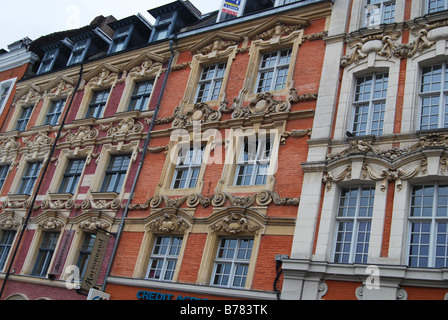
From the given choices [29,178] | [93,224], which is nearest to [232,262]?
[93,224]

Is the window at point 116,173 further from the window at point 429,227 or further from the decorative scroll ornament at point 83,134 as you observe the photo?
the window at point 429,227

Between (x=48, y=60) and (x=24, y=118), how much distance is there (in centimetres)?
392

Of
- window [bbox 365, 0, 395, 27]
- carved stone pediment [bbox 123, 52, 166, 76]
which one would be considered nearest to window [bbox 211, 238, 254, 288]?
window [bbox 365, 0, 395, 27]

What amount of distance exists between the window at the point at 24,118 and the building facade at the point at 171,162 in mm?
666

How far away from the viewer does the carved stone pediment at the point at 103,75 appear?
78.8 ft

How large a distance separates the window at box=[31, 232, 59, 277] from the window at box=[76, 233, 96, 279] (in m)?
1.57

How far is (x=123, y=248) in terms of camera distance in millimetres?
18328

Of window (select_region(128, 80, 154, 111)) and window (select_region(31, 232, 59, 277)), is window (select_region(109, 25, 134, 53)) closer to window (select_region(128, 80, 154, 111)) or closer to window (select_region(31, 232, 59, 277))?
window (select_region(128, 80, 154, 111))

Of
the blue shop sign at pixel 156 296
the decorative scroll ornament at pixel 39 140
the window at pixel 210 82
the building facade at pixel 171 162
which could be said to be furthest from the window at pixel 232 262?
the decorative scroll ornament at pixel 39 140

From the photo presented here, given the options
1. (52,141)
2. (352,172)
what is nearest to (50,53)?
(52,141)

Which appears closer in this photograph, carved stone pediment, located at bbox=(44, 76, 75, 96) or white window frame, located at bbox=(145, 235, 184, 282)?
white window frame, located at bbox=(145, 235, 184, 282)

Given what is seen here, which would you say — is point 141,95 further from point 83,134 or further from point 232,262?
point 232,262

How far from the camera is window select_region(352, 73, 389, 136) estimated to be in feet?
51.0
